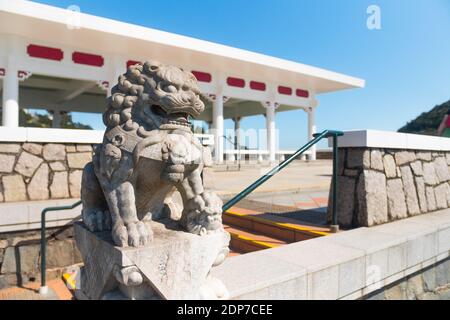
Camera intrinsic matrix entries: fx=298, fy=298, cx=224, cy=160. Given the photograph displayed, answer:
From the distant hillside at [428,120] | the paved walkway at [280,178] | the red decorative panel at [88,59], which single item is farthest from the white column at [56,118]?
the distant hillside at [428,120]

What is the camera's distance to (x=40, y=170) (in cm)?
371

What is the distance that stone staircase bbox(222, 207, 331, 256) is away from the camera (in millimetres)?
3027

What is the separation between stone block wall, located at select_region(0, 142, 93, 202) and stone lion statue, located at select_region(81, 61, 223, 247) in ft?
8.15

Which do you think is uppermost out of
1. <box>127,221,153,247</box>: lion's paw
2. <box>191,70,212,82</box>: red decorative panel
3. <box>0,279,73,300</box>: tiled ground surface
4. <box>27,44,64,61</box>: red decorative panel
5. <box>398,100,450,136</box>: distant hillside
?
<box>398,100,450,136</box>: distant hillside

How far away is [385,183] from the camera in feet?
10.6

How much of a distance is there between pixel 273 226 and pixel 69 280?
2.18 metres

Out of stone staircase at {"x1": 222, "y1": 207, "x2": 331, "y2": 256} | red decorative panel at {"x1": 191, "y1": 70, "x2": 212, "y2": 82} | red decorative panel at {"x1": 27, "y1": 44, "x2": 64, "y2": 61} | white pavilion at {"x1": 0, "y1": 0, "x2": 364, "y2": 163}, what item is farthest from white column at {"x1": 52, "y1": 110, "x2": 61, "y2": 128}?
stone staircase at {"x1": 222, "y1": 207, "x2": 331, "y2": 256}

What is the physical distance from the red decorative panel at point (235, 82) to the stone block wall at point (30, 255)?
1120 cm

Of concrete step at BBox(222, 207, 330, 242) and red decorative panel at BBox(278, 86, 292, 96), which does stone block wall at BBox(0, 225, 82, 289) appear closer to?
concrete step at BBox(222, 207, 330, 242)

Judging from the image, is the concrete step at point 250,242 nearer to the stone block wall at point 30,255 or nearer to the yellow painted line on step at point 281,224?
the yellow painted line on step at point 281,224

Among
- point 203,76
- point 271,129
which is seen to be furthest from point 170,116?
point 271,129

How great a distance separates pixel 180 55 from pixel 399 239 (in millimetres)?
10410

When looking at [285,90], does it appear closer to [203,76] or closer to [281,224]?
[203,76]
